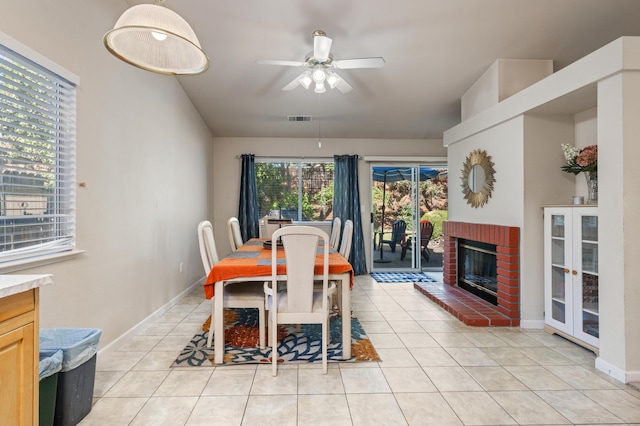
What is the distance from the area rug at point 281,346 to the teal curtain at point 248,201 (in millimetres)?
2467

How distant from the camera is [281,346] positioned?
8.93 feet

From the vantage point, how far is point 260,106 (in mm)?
4672

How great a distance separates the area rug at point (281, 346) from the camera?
247 cm

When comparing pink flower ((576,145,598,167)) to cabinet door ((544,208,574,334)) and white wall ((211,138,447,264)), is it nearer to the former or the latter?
cabinet door ((544,208,574,334))

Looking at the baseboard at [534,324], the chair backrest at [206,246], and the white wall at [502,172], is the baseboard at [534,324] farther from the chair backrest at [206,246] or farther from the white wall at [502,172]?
the chair backrest at [206,246]

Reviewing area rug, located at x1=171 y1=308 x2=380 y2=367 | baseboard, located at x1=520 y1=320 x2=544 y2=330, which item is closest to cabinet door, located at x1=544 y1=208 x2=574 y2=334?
baseboard, located at x1=520 y1=320 x2=544 y2=330

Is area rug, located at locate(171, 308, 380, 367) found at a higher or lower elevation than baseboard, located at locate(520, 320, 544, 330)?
lower

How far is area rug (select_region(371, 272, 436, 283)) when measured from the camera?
5.20 metres

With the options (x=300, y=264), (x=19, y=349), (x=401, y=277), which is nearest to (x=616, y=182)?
(x=300, y=264)

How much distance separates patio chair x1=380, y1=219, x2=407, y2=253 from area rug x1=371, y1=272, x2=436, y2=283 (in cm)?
61

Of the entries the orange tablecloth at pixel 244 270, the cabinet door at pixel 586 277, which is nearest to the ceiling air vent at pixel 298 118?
the orange tablecloth at pixel 244 270

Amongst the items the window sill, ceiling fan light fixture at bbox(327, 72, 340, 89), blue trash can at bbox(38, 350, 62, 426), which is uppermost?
ceiling fan light fixture at bbox(327, 72, 340, 89)

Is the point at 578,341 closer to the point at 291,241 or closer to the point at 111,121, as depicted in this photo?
the point at 291,241

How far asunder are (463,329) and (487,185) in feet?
5.18
